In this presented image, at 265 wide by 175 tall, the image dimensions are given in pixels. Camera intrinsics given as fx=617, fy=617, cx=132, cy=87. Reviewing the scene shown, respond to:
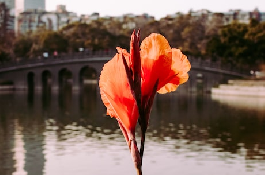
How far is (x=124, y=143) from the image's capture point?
27172mm

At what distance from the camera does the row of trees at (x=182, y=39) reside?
7756 centimetres

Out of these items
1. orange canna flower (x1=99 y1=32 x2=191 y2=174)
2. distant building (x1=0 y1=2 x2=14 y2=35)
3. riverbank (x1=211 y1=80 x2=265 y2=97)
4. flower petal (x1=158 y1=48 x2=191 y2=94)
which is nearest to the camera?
orange canna flower (x1=99 y1=32 x2=191 y2=174)

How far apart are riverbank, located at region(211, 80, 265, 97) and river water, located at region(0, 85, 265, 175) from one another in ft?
56.8

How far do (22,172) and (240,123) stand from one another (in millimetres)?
19564

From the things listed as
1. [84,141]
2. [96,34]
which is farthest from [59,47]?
[84,141]

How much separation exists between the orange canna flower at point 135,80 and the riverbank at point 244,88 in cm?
6094

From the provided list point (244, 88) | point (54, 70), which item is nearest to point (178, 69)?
point (244, 88)

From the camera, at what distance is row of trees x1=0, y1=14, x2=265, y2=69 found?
7756 cm

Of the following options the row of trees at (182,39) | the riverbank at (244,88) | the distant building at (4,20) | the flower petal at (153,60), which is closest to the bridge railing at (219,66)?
the row of trees at (182,39)

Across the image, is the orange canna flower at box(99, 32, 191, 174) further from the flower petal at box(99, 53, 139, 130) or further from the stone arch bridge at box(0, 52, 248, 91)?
the stone arch bridge at box(0, 52, 248, 91)

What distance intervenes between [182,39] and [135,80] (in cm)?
11084

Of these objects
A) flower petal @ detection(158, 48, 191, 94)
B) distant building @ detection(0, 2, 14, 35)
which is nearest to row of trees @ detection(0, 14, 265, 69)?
distant building @ detection(0, 2, 14, 35)

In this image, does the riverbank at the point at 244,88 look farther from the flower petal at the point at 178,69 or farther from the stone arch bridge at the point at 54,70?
the flower petal at the point at 178,69

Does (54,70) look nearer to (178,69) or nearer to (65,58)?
(65,58)
